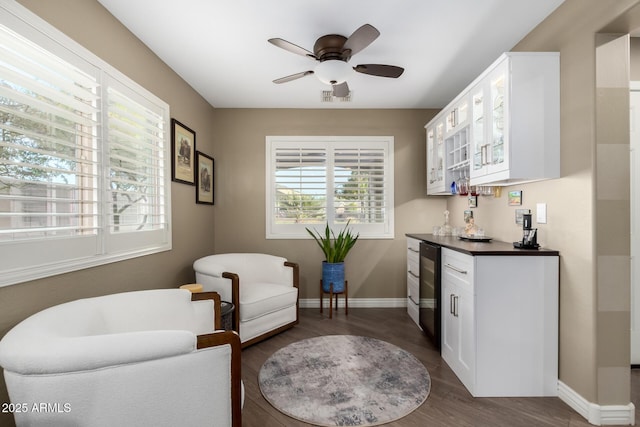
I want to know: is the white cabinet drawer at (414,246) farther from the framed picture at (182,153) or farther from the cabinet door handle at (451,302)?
the framed picture at (182,153)

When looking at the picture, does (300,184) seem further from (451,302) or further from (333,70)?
(451,302)

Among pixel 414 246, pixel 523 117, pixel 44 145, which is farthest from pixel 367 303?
pixel 44 145

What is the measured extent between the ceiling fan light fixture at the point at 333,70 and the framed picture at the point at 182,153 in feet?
5.10

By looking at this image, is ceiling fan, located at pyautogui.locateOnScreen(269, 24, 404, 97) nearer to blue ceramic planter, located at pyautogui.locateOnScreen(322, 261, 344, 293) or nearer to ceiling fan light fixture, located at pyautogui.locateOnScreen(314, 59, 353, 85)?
ceiling fan light fixture, located at pyautogui.locateOnScreen(314, 59, 353, 85)

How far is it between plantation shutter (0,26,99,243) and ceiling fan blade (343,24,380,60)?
5.55 ft

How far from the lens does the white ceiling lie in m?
2.04

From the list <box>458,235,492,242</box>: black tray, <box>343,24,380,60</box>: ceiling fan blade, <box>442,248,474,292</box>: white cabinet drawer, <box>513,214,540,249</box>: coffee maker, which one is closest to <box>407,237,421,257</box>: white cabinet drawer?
<box>458,235,492,242</box>: black tray

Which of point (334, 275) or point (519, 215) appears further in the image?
point (334, 275)

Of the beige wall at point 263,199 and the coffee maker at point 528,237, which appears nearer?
the coffee maker at point 528,237

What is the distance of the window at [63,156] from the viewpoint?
1.42m

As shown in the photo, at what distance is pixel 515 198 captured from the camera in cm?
255

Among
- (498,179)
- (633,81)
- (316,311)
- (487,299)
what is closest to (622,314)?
(487,299)

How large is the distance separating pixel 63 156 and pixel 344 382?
7.54 feet

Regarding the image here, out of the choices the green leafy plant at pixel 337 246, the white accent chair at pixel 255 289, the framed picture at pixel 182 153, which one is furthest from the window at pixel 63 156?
the green leafy plant at pixel 337 246
